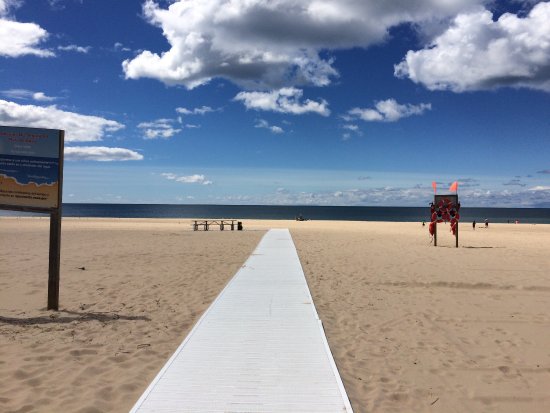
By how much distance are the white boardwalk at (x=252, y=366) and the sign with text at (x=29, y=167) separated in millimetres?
3641

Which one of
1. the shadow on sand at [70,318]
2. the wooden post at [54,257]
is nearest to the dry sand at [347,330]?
the shadow on sand at [70,318]

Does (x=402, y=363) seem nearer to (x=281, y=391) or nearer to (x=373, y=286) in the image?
(x=281, y=391)

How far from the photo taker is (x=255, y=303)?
7.77 m

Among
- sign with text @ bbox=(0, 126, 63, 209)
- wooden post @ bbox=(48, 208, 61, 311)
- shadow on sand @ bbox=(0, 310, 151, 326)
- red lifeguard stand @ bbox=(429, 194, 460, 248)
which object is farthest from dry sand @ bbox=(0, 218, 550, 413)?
red lifeguard stand @ bbox=(429, 194, 460, 248)

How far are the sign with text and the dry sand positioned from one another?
2042 mm

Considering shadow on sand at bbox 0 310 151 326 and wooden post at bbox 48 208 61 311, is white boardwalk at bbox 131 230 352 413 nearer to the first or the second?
shadow on sand at bbox 0 310 151 326

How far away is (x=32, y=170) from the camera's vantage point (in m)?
7.48

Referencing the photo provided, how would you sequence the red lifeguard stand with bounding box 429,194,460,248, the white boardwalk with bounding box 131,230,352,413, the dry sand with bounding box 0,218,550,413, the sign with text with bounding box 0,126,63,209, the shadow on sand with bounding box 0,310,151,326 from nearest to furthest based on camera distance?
the white boardwalk with bounding box 131,230,352,413 < the dry sand with bounding box 0,218,550,413 < the shadow on sand with bounding box 0,310,151,326 < the sign with text with bounding box 0,126,63,209 < the red lifeguard stand with bounding box 429,194,460,248

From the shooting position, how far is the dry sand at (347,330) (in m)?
4.50

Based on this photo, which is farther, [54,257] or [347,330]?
[54,257]

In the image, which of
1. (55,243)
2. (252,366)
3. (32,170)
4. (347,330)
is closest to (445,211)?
(347,330)

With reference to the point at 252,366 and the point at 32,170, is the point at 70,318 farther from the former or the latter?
the point at 252,366

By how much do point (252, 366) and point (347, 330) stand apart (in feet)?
7.81

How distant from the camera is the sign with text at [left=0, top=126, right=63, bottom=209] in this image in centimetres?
743
